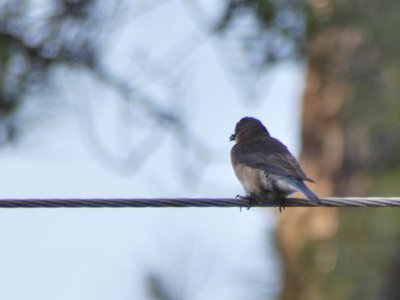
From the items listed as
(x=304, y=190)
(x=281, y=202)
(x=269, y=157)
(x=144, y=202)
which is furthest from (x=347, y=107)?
Result: (x=144, y=202)

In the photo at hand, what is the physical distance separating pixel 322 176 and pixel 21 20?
338cm

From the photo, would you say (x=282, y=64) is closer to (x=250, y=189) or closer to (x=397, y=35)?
(x=397, y=35)

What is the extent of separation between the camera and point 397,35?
9281 mm

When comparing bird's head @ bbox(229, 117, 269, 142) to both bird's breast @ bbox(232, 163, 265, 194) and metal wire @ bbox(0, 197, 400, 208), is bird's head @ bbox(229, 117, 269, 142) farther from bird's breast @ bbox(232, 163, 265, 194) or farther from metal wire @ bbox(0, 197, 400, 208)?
metal wire @ bbox(0, 197, 400, 208)

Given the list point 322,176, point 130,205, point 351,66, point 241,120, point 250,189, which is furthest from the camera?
point 322,176

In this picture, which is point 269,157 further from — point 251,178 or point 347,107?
point 347,107

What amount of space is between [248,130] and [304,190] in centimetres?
178

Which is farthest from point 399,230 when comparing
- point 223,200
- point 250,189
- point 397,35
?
point 223,200

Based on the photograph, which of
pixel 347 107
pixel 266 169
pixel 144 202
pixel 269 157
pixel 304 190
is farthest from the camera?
pixel 347 107

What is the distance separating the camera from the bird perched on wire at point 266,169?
709 cm

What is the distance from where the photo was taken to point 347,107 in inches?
423

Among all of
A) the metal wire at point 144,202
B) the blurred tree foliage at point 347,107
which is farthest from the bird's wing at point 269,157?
the blurred tree foliage at point 347,107

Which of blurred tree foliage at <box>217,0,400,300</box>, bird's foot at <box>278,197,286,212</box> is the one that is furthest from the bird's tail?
blurred tree foliage at <box>217,0,400,300</box>

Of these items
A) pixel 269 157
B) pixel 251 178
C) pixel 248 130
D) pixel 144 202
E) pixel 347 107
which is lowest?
pixel 144 202
